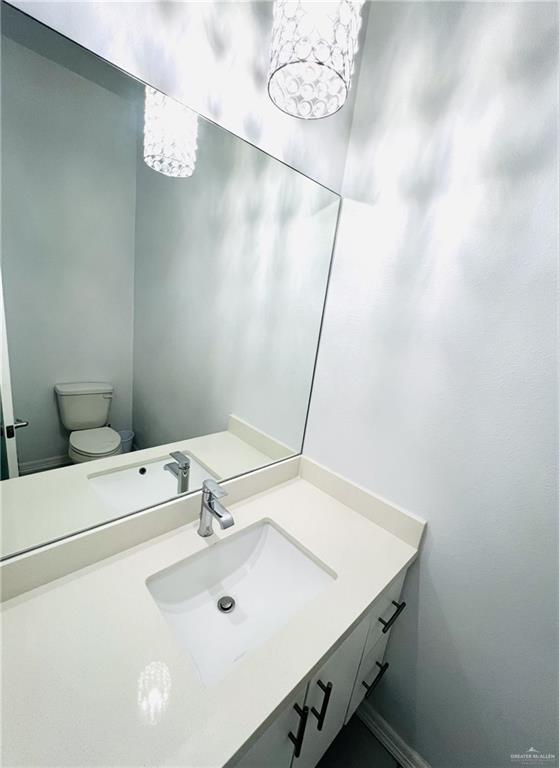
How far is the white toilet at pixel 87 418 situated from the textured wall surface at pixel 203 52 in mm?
743

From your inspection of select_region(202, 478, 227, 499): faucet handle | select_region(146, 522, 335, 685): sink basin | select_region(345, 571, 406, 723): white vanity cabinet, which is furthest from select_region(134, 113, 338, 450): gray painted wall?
select_region(345, 571, 406, 723): white vanity cabinet

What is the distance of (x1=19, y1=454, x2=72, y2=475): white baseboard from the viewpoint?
30.4 inches

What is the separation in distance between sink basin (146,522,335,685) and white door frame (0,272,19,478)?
45 centimetres

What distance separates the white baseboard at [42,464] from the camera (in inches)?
30.4

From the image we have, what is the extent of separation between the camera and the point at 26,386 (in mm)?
753

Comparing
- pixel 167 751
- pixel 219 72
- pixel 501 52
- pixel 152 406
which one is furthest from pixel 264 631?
pixel 501 52

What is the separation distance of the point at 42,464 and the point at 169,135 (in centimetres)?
93

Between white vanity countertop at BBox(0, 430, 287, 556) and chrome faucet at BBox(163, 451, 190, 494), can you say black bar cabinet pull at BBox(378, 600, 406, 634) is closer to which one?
chrome faucet at BBox(163, 451, 190, 494)

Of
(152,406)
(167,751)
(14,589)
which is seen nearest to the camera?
(167,751)

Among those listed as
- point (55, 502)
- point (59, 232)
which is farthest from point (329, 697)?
point (59, 232)

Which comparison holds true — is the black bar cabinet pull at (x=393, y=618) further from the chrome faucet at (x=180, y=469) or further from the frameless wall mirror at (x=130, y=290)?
the chrome faucet at (x=180, y=469)

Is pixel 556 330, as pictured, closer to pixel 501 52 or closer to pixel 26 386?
pixel 501 52

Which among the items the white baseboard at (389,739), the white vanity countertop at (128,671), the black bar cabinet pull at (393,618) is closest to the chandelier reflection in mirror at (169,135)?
the white vanity countertop at (128,671)

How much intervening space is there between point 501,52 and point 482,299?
598mm
